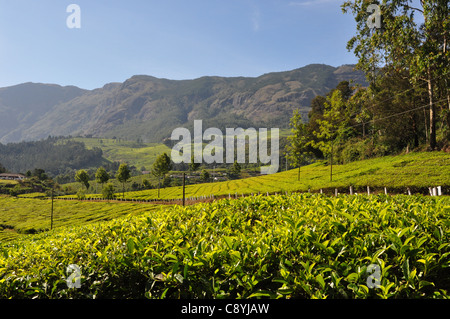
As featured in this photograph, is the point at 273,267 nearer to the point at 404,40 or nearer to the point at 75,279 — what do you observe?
the point at 75,279

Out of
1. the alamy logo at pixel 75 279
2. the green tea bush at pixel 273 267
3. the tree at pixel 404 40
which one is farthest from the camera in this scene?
the tree at pixel 404 40

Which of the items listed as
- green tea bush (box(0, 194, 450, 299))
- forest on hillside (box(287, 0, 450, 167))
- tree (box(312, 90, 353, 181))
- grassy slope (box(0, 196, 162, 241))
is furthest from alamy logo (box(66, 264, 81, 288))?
tree (box(312, 90, 353, 181))

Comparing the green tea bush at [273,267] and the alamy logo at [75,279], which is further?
the alamy logo at [75,279]

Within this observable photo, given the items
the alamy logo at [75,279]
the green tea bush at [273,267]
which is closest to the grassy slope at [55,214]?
the green tea bush at [273,267]

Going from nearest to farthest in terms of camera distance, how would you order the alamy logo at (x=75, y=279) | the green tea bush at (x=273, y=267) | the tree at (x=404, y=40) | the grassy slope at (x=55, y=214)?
1. the green tea bush at (x=273, y=267)
2. the alamy logo at (x=75, y=279)
3. the tree at (x=404, y=40)
4. the grassy slope at (x=55, y=214)

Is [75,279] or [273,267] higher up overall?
[273,267]

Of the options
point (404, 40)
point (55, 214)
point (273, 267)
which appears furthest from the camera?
point (55, 214)

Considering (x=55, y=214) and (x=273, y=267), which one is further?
(x=55, y=214)

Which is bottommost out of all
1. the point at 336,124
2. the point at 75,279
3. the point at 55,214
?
the point at 55,214

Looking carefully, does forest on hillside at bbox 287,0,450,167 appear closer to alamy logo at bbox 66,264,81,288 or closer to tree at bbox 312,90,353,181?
tree at bbox 312,90,353,181

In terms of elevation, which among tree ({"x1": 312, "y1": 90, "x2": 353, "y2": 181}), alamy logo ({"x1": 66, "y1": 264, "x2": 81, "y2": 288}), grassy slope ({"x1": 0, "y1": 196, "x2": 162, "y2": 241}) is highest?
tree ({"x1": 312, "y1": 90, "x2": 353, "y2": 181})

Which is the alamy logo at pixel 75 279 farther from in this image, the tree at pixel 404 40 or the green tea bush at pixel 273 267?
the tree at pixel 404 40

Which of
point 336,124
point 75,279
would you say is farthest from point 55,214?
point 75,279

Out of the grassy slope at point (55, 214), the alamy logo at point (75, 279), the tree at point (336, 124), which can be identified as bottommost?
the grassy slope at point (55, 214)
